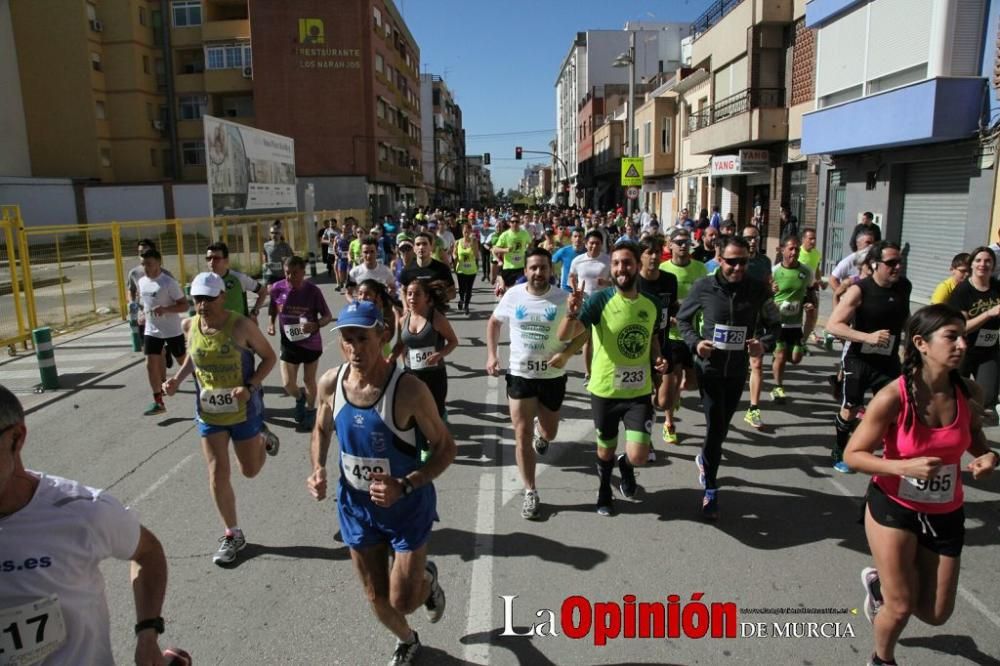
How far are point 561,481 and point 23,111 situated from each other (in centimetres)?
5088

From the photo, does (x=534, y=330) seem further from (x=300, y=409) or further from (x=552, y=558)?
(x=300, y=409)

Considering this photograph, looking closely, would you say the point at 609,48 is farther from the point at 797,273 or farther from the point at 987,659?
the point at 987,659

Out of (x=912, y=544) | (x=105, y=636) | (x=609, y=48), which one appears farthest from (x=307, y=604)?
(x=609, y=48)

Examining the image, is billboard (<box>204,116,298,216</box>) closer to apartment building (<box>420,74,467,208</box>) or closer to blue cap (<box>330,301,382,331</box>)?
blue cap (<box>330,301,382,331</box>)

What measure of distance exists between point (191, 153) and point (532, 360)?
5014 cm

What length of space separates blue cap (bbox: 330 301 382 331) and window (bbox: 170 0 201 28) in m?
51.9

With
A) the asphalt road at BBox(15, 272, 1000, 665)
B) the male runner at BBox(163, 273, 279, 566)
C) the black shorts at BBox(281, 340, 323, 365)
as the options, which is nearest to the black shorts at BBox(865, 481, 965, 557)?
the asphalt road at BBox(15, 272, 1000, 665)

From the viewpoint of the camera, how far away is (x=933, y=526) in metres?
3.12

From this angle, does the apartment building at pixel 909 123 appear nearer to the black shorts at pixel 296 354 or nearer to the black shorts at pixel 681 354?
the black shorts at pixel 681 354

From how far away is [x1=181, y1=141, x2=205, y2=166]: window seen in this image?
4884 centimetres

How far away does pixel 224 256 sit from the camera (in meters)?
7.95

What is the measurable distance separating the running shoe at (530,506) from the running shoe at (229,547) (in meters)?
1.93

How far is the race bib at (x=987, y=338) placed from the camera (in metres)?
6.46

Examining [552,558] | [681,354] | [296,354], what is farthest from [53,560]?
[681,354]
